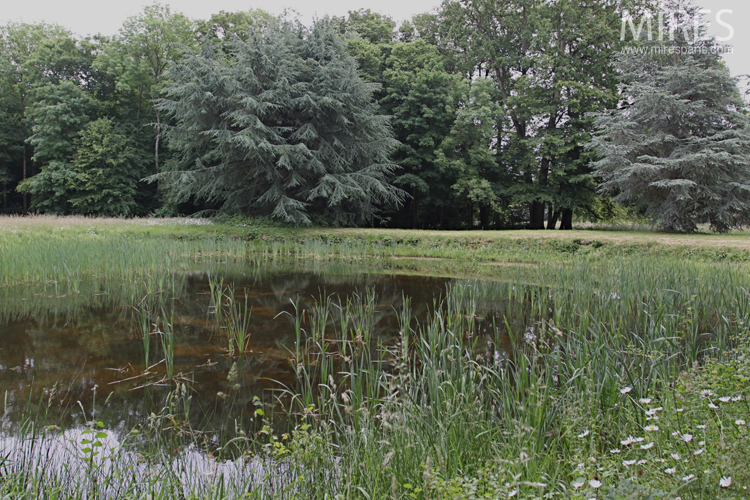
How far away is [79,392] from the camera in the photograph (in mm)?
3270

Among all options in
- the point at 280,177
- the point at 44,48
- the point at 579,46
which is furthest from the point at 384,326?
the point at 44,48

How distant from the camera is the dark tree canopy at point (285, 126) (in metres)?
17.3

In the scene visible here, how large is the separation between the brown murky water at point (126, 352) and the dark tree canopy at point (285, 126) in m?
10.4

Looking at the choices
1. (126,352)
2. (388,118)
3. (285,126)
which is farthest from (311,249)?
(126,352)

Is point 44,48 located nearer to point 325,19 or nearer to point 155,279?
point 325,19

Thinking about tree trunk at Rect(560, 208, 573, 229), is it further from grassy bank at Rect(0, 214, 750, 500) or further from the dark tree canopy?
grassy bank at Rect(0, 214, 750, 500)

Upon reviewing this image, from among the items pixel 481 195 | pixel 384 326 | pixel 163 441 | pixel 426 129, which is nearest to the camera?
pixel 163 441

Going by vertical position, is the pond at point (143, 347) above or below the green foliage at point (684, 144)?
below

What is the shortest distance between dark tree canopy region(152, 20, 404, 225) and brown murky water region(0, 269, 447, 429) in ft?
34.0

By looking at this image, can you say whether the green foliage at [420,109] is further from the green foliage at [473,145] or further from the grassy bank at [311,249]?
the grassy bank at [311,249]

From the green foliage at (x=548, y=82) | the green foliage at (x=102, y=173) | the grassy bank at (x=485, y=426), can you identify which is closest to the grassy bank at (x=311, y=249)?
the grassy bank at (x=485, y=426)

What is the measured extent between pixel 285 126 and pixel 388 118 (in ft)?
14.0

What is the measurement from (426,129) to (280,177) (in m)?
9.25

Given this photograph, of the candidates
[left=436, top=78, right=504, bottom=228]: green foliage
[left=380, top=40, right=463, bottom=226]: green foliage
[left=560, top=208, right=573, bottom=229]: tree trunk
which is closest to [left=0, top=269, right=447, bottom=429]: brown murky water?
[left=436, top=78, right=504, bottom=228]: green foliage
